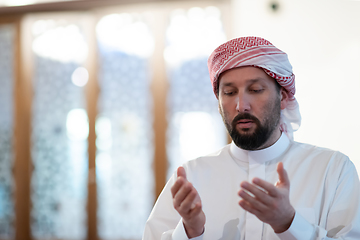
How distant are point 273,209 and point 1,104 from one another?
433 cm

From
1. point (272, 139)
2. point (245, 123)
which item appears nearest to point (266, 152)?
point (272, 139)

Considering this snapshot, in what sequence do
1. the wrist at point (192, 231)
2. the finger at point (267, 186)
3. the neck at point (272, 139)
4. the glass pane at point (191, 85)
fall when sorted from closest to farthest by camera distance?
the finger at point (267, 186)
the wrist at point (192, 231)
the neck at point (272, 139)
the glass pane at point (191, 85)

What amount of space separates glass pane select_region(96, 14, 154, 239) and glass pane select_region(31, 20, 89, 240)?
0.25 m

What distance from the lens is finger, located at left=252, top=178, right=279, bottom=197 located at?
3.14 ft

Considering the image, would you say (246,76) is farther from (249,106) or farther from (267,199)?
(267,199)

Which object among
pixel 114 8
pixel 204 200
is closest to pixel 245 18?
pixel 114 8

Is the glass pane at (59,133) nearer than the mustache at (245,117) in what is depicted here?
No

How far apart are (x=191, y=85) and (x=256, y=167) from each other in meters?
2.57

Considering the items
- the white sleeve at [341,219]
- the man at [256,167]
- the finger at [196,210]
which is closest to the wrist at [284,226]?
the white sleeve at [341,219]

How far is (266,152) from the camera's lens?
4.94 feet

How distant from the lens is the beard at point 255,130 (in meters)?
1.41

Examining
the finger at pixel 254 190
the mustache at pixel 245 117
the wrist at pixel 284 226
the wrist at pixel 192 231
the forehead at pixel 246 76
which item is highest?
the forehead at pixel 246 76

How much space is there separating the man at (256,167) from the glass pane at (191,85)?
7.41ft

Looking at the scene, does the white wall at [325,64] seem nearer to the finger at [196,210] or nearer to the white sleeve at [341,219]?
the white sleeve at [341,219]
